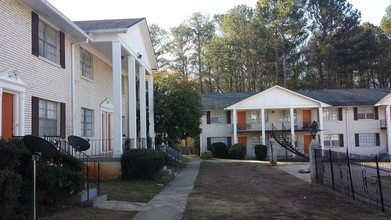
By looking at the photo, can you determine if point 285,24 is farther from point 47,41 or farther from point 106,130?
point 47,41

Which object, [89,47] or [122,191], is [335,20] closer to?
[89,47]

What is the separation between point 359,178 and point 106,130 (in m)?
13.4

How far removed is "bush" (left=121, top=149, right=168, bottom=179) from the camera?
51.3 feet

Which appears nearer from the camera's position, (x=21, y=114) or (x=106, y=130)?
(x=21, y=114)

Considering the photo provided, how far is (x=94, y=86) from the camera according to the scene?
19484 mm

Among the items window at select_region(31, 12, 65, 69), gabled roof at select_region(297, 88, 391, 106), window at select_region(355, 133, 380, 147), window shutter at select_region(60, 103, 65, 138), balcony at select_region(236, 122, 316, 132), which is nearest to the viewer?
window at select_region(31, 12, 65, 69)

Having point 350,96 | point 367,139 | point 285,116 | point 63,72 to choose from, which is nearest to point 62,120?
point 63,72

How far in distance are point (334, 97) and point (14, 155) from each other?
39.0 meters

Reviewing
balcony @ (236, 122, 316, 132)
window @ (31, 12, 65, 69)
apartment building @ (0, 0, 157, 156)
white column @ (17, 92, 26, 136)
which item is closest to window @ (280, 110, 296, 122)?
balcony @ (236, 122, 316, 132)

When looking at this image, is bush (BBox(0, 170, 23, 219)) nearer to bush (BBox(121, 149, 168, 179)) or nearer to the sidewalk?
the sidewalk

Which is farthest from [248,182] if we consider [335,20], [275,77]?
[335,20]

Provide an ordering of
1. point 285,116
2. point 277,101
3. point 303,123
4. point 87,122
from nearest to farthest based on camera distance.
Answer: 1. point 87,122
2. point 277,101
3. point 303,123
4. point 285,116

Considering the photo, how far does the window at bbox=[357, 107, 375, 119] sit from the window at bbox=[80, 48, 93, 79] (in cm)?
3057

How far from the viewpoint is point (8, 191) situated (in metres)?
6.80
